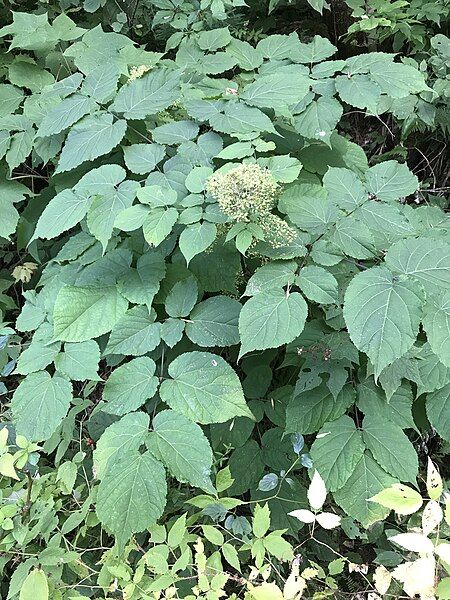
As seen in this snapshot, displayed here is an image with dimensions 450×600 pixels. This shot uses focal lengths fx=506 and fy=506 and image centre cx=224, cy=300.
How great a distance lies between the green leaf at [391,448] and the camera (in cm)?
150

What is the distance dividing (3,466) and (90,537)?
0.77 meters

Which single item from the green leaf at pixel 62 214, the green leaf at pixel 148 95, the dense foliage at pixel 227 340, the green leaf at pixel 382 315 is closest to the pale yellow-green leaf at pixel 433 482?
the dense foliage at pixel 227 340

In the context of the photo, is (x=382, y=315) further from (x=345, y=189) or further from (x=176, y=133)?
(x=176, y=133)

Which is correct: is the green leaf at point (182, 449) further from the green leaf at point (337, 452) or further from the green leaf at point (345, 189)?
the green leaf at point (345, 189)

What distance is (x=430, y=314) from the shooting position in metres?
1.37

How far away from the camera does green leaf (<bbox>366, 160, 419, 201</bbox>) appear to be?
5.70 ft

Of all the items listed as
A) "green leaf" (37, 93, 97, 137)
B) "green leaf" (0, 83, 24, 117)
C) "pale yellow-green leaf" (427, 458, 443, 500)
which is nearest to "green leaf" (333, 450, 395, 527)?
"pale yellow-green leaf" (427, 458, 443, 500)

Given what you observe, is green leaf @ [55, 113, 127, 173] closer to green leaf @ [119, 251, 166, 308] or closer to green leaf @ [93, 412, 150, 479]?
green leaf @ [119, 251, 166, 308]

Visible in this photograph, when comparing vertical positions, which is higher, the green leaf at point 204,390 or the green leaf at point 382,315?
the green leaf at point 382,315

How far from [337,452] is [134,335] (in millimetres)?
759

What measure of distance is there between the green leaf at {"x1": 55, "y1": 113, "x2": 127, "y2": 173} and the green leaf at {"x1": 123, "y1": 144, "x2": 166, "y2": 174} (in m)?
0.07

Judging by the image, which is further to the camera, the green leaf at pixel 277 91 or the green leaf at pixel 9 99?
the green leaf at pixel 9 99

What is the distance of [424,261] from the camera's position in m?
1.43

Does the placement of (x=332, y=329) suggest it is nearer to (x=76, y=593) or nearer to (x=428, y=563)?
(x=428, y=563)
